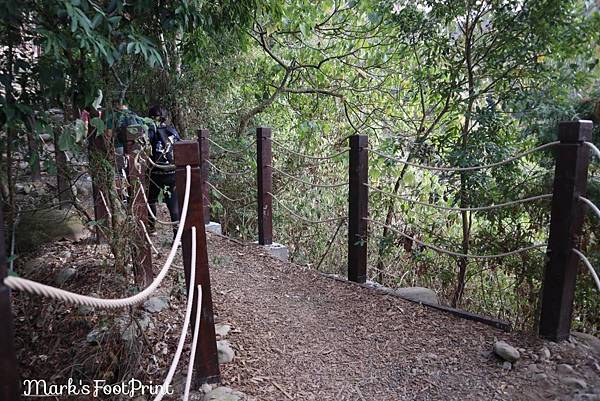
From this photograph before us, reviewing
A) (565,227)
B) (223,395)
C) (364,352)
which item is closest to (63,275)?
(223,395)

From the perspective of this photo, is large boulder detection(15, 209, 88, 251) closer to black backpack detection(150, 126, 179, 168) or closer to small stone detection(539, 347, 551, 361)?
black backpack detection(150, 126, 179, 168)

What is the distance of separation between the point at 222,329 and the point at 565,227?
6.86 ft

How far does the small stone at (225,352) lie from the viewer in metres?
2.59

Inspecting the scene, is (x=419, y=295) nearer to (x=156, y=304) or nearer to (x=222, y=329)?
(x=222, y=329)

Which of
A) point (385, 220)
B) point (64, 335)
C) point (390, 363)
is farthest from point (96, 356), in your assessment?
point (385, 220)

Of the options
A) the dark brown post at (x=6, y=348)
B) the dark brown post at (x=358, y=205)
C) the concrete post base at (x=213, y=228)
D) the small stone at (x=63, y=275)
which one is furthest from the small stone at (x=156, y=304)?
the concrete post base at (x=213, y=228)

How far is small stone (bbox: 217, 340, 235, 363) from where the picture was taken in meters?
2.59

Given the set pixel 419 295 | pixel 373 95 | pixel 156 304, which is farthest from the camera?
pixel 373 95

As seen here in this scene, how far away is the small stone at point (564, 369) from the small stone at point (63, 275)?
3073 mm

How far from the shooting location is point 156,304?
10.2 ft

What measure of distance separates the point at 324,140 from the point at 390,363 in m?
4.79

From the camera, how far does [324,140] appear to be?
7012 mm

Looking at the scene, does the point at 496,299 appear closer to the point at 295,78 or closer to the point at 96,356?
the point at 96,356

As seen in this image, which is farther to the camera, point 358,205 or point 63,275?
point 358,205
